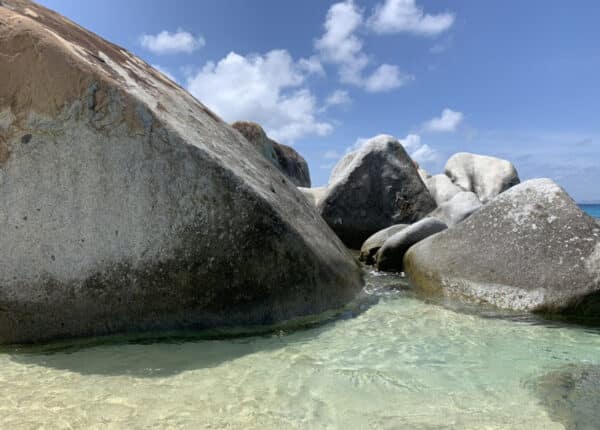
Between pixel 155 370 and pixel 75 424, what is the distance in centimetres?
77

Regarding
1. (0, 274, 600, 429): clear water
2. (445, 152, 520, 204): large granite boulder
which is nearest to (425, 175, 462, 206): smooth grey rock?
(445, 152, 520, 204): large granite boulder

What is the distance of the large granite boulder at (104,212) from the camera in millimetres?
3773

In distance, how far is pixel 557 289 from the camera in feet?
15.3

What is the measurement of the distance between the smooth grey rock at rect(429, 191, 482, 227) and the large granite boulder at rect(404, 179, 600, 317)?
3.27 m

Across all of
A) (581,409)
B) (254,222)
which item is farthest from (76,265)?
(581,409)

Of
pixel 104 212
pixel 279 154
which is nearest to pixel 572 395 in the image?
pixel 104 212

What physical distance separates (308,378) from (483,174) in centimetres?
1977

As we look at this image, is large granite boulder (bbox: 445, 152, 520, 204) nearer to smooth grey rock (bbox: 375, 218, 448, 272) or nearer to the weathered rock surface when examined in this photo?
the weathered rock surface

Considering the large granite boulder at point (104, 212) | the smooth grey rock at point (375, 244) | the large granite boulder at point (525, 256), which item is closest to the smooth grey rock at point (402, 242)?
the smooth grey rock at point (375, 244)

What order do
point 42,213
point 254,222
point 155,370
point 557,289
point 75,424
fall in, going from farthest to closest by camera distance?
1. point 557,289
2. point 254,222
3. point 42,213
4. point 155,370
5. point 75,424

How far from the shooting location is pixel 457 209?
916 cm

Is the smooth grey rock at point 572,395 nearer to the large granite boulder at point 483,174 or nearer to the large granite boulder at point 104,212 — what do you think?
the large granite boulder at point 104,212

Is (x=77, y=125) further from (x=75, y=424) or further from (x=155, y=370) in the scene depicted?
(x=75, y=424)

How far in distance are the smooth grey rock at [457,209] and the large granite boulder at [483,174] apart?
Answer: 10889 mm
